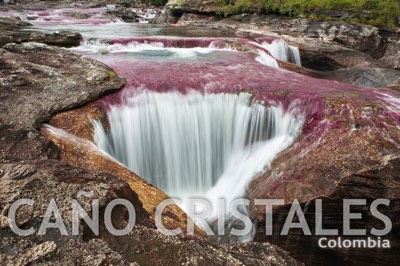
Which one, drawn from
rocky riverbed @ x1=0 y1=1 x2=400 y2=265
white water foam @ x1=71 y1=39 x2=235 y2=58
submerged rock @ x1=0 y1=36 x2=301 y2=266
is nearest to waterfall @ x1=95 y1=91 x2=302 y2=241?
rocky riverbed @ x1=0 y1=1 x2=400 y2=265

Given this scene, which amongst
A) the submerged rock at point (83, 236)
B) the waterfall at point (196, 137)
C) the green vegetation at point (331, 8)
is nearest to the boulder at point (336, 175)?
the waterfall at point (196, 137)

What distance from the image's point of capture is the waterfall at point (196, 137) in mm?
8102

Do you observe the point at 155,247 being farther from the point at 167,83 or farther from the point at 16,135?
the point at 167,83

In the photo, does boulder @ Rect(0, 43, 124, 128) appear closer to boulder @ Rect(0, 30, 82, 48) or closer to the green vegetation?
boulder @ Rect(0, 30, 82, 48)

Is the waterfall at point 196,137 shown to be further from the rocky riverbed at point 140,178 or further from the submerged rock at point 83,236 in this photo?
the submerged rock at point 83,236

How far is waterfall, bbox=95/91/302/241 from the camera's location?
8.10 metres

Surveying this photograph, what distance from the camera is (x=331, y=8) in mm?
25047

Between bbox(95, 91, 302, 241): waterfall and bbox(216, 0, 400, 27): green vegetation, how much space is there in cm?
1862

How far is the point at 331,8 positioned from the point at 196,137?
20936 millimetres

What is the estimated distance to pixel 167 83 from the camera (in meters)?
9.44

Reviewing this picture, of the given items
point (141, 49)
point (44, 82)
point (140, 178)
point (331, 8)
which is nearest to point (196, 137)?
point (140, 178)

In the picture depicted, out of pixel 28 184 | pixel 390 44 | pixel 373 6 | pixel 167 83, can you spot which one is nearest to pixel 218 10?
pixel 373 6

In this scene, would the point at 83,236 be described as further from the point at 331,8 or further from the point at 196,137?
the point at 331,8

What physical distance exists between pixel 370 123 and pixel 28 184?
6241 millimetres
